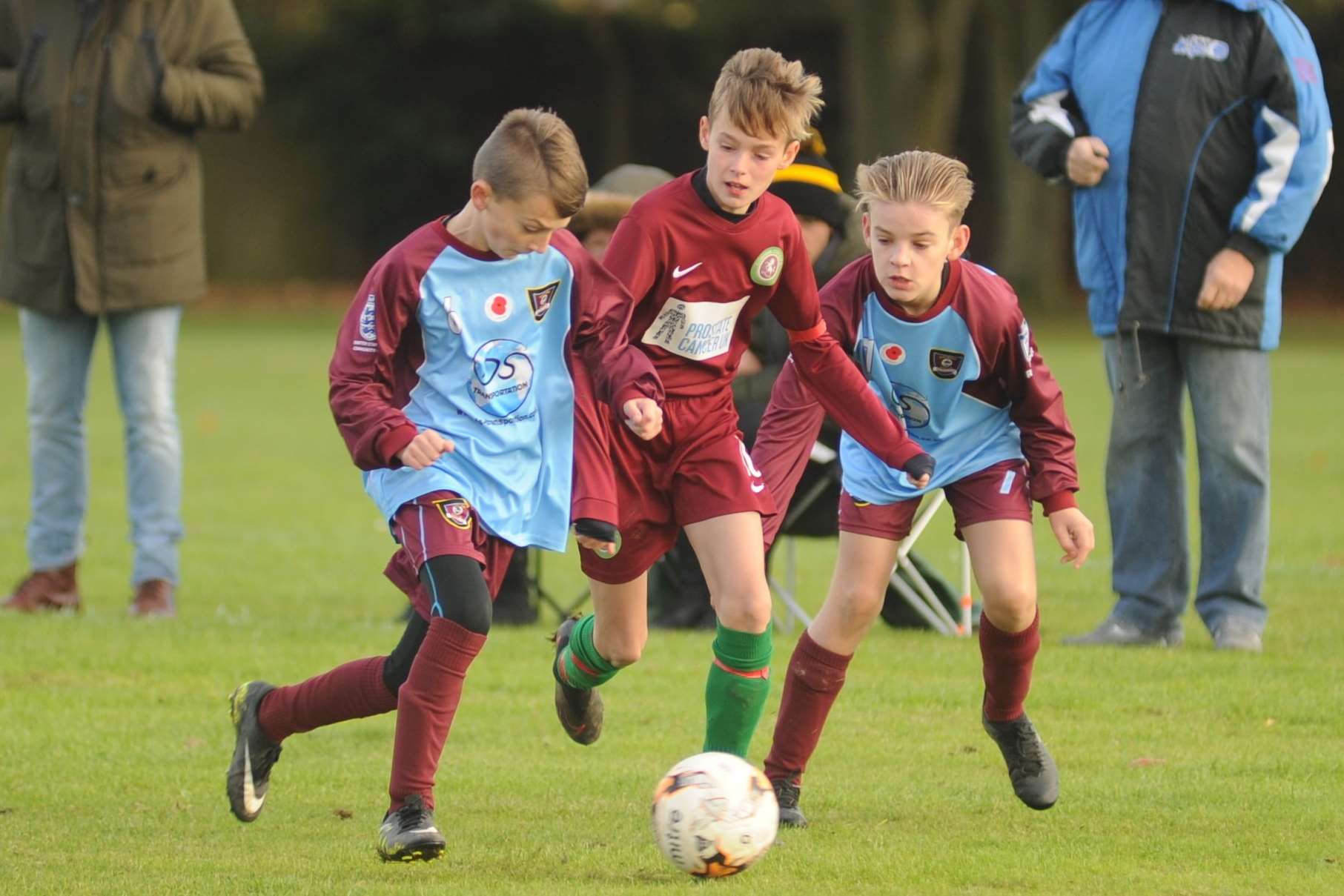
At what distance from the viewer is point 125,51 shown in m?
7.84

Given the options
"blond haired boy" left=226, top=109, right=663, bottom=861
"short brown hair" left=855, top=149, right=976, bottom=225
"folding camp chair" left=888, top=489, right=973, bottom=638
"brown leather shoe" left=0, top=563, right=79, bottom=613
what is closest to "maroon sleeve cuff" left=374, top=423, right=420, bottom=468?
"blond haired boy" left=226, top=109, right=663, bottom=861

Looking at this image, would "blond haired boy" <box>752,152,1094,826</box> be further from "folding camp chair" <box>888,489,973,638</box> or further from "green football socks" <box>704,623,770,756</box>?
"folding camp chair" <box>888,489,973,638</box>

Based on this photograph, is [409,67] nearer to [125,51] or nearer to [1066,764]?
[125,51]

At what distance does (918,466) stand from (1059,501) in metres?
0.43

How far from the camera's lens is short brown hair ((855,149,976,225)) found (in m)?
4.83

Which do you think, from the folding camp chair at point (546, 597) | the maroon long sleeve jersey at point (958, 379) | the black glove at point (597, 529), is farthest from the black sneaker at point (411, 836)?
the folding camp chair at point (546, 597)

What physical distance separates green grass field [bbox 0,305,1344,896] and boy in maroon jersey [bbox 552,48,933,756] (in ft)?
1.93

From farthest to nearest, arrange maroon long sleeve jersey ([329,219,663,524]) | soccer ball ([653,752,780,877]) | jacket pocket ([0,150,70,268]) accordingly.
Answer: jacket pocket ([0,150,70,268])
maroon long sleeve jersey ([329,219,663,524])
soccer ball ([653,752,780,877])

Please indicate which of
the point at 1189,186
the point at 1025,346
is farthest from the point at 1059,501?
the point at 1189,186

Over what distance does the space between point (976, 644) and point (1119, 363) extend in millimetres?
1198

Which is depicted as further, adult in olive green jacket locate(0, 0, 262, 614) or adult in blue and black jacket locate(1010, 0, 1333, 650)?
adult in olive green jacket locate(0, 0, 262, 614)

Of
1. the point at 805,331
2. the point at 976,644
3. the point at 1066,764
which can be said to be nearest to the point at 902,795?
the point at 1066,764

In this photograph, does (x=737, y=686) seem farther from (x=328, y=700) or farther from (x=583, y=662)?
(x=328, y=700)

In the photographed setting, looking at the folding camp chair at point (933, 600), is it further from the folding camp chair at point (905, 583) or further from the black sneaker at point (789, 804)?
the black sneaker at point (789, 804)
